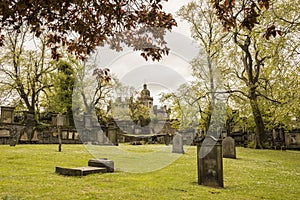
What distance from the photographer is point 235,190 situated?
686 cm

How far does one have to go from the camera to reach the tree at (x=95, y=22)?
470 centimetres

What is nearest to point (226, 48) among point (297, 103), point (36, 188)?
point (297, 103)

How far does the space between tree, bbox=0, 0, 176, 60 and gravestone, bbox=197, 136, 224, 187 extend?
10.6ft

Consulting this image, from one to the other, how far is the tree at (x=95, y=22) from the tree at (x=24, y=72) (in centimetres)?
3112

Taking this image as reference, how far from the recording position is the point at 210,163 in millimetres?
7434

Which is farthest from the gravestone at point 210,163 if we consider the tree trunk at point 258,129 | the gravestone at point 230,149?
the tree trunk at point 258,129

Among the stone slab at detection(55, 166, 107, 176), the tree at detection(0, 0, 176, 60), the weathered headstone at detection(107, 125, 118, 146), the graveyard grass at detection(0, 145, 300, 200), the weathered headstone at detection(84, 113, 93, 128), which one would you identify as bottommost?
the graveyard grass at detection(0, 145, 300, 200)

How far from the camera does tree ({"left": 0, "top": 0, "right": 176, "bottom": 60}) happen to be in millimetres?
4699

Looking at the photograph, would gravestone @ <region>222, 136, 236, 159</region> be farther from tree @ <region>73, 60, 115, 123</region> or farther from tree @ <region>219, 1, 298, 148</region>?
tree @ <region>73, 60, 115, 123</region>

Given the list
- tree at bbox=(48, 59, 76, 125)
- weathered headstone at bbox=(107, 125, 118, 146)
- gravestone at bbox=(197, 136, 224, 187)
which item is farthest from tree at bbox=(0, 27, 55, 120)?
gravestone at bbox=(197, 136, 224, 187)

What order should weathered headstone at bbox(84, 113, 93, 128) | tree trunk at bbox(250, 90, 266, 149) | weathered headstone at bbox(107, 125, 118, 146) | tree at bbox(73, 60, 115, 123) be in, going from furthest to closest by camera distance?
1. tree at bbox(73, 60, 115, 123)
2. weathered headstone at bbox(84, 113, 93, 128)
3. tree trunk at bbox(250, 90, 266, 149)
4. weathered headstone at bbox(107, 125, 118, 146)

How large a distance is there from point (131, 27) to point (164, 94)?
74.0 ft

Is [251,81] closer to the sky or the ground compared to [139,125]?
closer to the sky

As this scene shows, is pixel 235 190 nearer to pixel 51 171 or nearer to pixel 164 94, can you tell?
pixel 51 171
